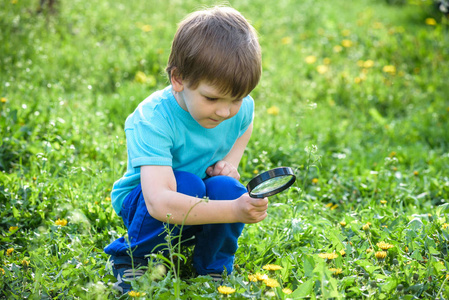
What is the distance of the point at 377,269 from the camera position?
2.03 meters

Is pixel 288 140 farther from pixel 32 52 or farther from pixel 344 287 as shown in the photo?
pixel 32 52

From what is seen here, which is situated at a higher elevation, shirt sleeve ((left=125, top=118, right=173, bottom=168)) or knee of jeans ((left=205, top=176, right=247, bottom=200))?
shirt sleeve ((left=125, top=118, right=173, bottom=168))

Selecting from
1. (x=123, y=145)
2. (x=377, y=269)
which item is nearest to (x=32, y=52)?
(x=123, y=145)

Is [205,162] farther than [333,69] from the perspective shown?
No

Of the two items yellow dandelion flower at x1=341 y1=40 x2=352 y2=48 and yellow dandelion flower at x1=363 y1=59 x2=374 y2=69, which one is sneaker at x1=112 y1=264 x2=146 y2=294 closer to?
yellow dandelion flower at x1=363 y1=59 x2=374 y2=69

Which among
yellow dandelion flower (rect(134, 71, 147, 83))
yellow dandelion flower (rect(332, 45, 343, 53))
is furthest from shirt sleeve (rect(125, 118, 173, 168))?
yellow dandelion flower (rect(332, 45, 343, 53))

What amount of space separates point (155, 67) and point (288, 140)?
160 centimetres

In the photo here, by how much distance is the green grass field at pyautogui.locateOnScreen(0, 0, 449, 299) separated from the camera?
202 centimetres

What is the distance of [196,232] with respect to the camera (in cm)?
A: 223

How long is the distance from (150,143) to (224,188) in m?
0.37

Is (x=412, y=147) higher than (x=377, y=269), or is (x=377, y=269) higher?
(x=377, y=269)

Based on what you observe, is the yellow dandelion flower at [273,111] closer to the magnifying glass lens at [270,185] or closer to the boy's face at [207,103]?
the boy's face at [207,103]

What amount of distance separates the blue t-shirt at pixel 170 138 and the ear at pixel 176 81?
110 mm

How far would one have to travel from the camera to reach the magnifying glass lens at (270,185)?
5.91 ft
